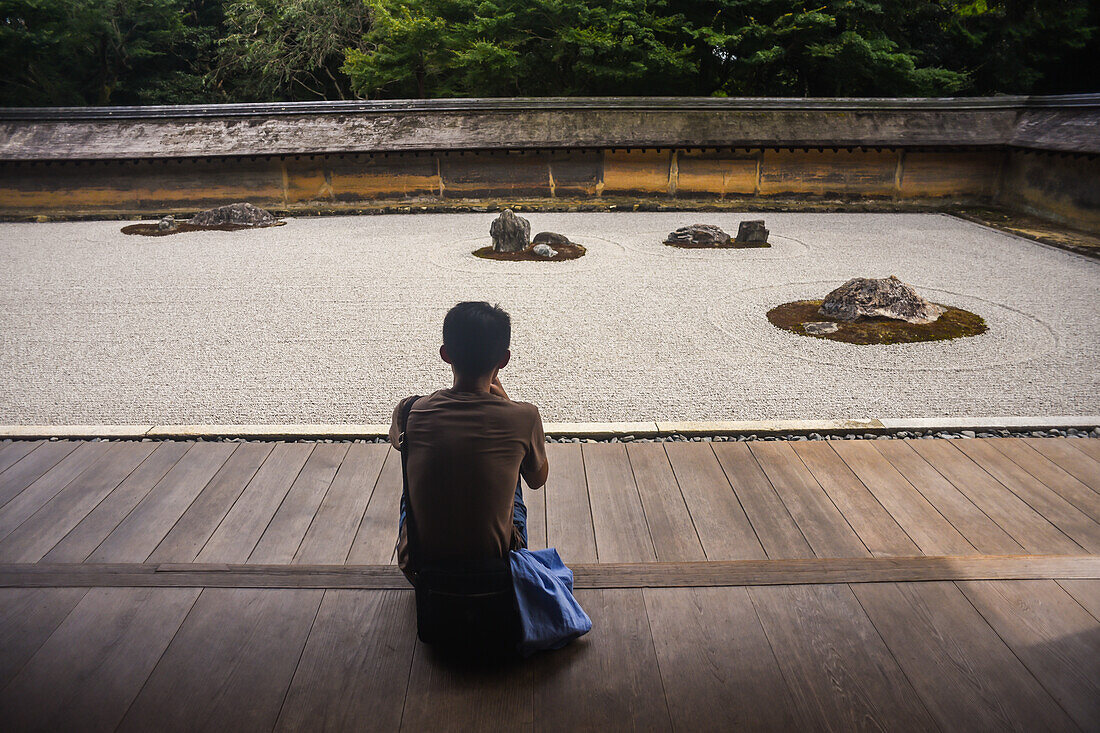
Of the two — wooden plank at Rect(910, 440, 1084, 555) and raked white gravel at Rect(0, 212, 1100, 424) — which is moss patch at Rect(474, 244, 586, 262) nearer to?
raked white gravel at Rect(0, 212, 1100, 424)

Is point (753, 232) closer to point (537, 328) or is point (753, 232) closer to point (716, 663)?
point (537, 328)

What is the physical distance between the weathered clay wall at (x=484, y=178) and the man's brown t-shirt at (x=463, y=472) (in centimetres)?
1086

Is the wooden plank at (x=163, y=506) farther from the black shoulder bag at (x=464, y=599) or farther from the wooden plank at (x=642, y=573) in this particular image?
the black shoulder bag at (x=464, y=599)

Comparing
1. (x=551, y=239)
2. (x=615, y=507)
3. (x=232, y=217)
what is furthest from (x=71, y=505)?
(x=232, y=217)

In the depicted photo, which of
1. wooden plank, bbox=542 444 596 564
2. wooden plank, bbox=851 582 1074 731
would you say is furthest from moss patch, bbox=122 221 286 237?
wooden plank, bbox=851 582 1074 731

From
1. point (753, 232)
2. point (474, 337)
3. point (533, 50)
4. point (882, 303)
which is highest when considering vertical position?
point (533, 50)

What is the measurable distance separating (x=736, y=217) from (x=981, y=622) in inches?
387

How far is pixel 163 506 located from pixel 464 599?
1.71m

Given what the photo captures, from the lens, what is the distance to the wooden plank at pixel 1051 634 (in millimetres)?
1860

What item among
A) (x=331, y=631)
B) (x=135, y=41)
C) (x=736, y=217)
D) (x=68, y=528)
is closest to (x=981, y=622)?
(x=331, y=631)

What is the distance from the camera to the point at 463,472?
1.83 meters

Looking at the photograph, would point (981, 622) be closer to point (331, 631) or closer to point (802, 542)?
point (802, 542)

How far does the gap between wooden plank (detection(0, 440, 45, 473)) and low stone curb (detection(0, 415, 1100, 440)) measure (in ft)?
0.28

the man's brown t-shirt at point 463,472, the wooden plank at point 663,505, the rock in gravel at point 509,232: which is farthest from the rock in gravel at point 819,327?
the man's brown t-shirt at point 463,472
